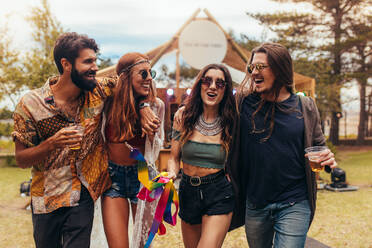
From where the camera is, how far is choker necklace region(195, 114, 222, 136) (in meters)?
2.99

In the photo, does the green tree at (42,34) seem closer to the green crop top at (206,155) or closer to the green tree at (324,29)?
the green tree at (324,29)

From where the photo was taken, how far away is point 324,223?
6.56 m

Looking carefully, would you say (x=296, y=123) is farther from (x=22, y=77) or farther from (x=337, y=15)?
(x=337, y=15)

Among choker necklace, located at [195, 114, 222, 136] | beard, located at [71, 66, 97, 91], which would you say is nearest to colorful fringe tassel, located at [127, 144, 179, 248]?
choker necklace, located at [195, 114, 222, 136]

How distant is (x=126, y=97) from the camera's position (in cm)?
304

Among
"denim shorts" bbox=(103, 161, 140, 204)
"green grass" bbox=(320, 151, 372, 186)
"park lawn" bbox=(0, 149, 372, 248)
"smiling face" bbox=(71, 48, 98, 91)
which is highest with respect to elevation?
"smiling face" bbox=(71, 48, 98, 91)

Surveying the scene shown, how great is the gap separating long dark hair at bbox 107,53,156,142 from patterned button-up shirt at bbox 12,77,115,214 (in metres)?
0.20

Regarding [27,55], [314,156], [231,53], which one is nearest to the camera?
[314,156]

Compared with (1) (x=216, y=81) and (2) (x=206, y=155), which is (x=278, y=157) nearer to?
(2) (x=206, y=155)

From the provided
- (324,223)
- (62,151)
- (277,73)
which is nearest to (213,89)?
(277,73)

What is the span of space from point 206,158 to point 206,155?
2cm

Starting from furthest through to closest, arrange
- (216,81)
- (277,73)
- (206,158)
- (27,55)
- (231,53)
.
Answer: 1. (27,55)
2. (231,53)
3. (216,81)
4. (206,158)
5. (277,73)

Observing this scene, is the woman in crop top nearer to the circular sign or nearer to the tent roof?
the circular sign

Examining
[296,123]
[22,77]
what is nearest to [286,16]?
[22,77]
